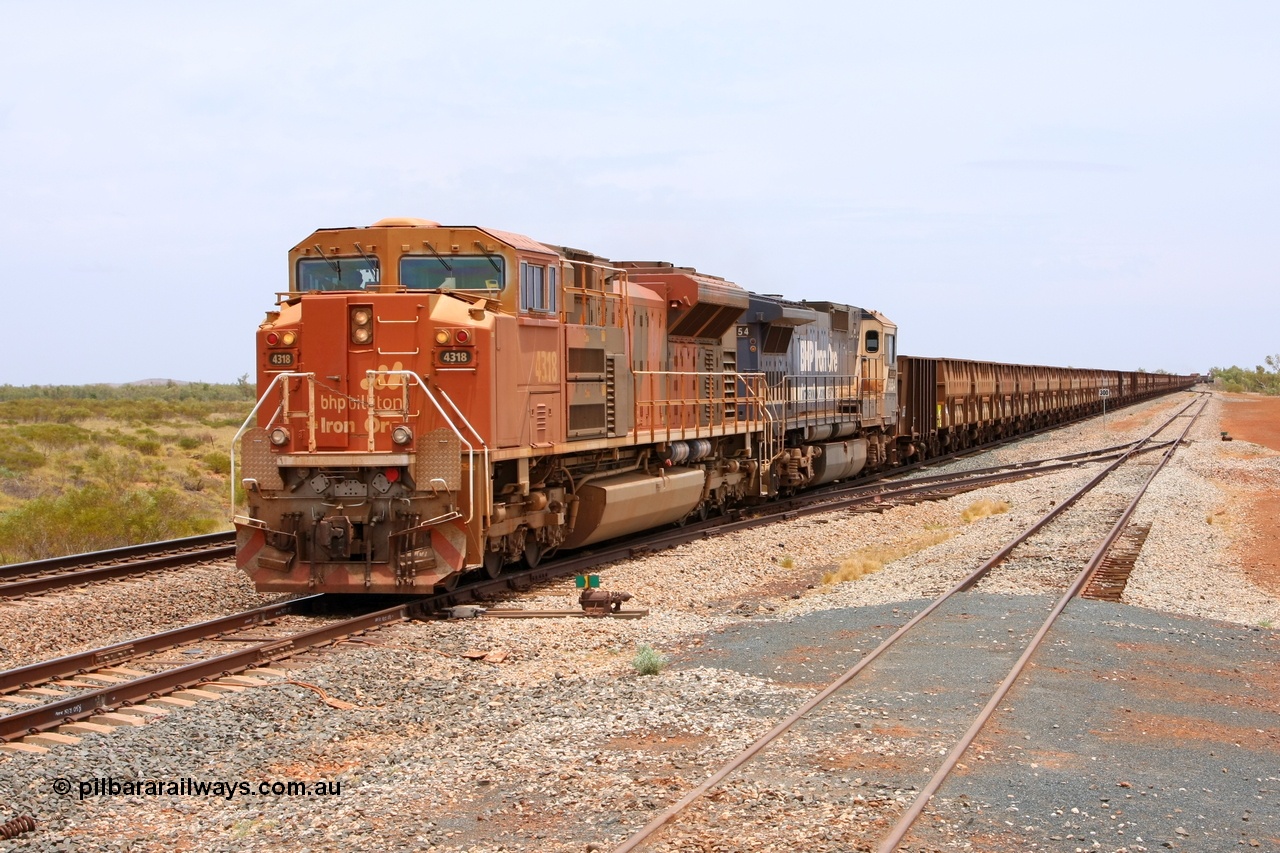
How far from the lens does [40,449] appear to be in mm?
37781

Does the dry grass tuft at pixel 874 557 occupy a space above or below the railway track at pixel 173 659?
below

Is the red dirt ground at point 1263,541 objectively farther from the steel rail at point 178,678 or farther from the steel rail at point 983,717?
the steel rail at point 178,678

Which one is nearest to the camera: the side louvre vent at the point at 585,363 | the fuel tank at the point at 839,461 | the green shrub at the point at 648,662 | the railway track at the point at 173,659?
the railway track at the point at 173,659

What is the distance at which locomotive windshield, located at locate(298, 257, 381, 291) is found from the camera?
1287 centimetres

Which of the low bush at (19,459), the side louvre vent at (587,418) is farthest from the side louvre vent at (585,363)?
the low bush at (19,459)

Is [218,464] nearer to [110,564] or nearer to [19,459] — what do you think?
[19,459]

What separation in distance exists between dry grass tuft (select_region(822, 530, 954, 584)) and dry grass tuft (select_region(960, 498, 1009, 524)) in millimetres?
1616

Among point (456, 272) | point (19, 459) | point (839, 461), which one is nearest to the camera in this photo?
point (456, 272)

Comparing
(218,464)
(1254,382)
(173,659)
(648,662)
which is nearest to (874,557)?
(648,662)

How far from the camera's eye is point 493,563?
13.8 m

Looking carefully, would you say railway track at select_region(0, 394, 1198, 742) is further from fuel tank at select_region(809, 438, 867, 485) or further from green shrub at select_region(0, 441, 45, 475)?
green shrub at select_region(0, 441, 45, 475)

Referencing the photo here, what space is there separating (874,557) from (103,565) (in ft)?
32.2

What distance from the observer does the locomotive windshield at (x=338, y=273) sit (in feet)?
42.2

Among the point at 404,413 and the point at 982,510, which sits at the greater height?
the point at 404,413
